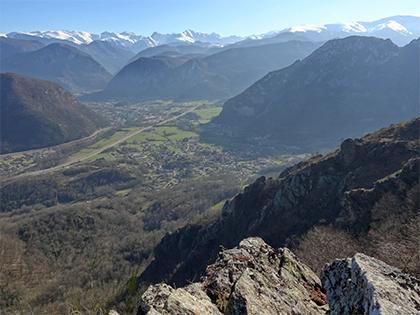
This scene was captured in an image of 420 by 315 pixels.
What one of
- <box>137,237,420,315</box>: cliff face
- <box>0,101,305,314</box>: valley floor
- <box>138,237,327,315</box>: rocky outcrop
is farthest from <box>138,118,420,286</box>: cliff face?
<box>137,237,420,315</box>: cliff face

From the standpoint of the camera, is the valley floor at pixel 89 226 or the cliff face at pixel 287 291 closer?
Answer: the cliff face at pixel 287 291

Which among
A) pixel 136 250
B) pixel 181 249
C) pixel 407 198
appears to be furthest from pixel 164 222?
pixel 407 198

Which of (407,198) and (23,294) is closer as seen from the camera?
(407,198)

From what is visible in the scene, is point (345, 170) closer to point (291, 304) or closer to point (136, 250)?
point (291, 304)

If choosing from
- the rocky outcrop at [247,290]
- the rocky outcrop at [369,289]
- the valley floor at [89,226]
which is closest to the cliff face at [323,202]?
the valley floor at [89,226]

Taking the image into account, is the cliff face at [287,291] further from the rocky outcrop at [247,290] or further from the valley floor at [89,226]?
the valley floor at [89,226]

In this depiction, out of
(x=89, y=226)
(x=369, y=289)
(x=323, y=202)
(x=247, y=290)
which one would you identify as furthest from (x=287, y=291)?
(x=89, y=226)

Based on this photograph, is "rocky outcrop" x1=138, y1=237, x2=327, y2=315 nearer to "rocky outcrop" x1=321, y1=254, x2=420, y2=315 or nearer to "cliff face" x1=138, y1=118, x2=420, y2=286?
"rocky outcrop" x1=321, y1=254, x2=420, y2=315
